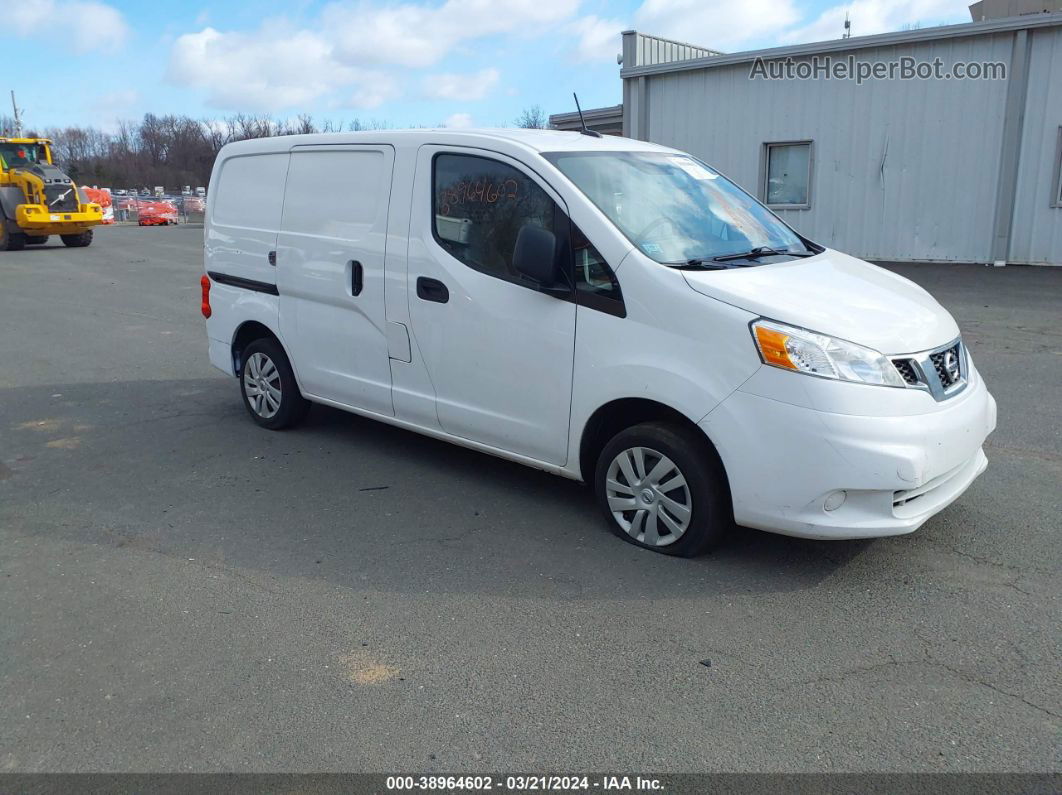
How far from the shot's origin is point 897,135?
55.8ft

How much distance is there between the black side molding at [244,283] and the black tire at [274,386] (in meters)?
0.38

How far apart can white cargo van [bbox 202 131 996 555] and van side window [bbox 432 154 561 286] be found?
12mm

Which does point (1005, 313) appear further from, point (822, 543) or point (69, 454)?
point (69, 454)

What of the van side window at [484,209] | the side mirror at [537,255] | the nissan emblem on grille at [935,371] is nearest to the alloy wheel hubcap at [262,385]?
the van side window at [484,209]

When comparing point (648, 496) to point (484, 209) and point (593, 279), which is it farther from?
point (484, 209)

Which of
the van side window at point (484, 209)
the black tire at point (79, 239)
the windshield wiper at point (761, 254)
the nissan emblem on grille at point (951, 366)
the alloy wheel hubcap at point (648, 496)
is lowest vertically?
the alloy wheel hubcap at point (648, 496)

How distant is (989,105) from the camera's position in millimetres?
16031

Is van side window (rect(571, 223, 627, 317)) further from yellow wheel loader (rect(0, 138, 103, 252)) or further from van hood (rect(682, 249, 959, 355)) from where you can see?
yellow wheel loader (rect(0, 138, 103, 252))

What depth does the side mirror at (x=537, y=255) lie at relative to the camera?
14.4 feet

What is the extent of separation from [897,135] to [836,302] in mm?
14608

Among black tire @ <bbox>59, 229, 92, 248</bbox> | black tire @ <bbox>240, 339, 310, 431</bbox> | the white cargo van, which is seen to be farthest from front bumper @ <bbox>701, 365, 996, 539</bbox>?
black tire @ <bbox>59, 229, 92, 248</bbox>

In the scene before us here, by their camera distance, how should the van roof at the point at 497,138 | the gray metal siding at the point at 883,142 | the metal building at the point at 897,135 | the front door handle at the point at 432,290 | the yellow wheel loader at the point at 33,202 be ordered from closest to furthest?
the van roof at the point at 497,138, the front door handle at the point at 432,290, the metal building at the point at 897,135, the gray metal siding at the point at 883,142, the yellow wheel loader at the point at 33,202

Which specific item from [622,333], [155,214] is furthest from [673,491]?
[155,214]

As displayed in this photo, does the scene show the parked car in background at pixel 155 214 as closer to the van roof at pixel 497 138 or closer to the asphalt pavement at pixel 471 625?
the asphalt pavement at pixel 471 625
